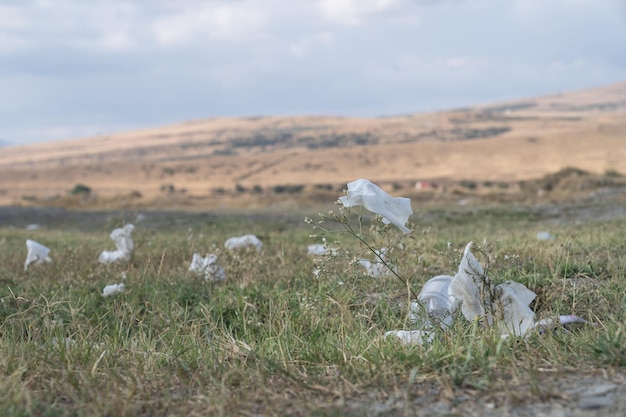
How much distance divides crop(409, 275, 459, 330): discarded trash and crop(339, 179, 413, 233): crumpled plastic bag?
395 mm

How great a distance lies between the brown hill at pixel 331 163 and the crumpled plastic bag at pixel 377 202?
21056 millimetres

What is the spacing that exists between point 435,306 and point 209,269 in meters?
2.00

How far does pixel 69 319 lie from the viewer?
4145mm

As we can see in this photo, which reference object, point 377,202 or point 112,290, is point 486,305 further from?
point 112,290

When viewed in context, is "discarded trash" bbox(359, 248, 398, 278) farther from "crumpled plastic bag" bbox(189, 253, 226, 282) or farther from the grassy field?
"crumpled plastic bag" bbox(189, 253, 226, 282)

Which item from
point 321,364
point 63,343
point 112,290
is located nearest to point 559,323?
point 321,364

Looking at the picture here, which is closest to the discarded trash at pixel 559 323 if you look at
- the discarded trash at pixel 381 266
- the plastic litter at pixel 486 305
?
Answer: the plastic litter at pixel 486 305

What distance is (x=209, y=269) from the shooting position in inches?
196

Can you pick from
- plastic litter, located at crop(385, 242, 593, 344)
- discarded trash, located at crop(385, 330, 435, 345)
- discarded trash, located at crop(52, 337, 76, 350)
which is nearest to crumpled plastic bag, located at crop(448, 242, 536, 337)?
plastic litter, located at crop(385, 242, 593, 344)

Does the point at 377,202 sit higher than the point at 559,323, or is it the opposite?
the point at 377,202

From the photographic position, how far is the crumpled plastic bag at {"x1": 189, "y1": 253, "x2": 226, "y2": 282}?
4930mm

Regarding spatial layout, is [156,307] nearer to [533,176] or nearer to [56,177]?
[533,176]

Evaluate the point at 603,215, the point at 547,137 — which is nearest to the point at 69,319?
the point at 603,215

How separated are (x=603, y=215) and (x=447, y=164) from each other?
3157 centimetres
